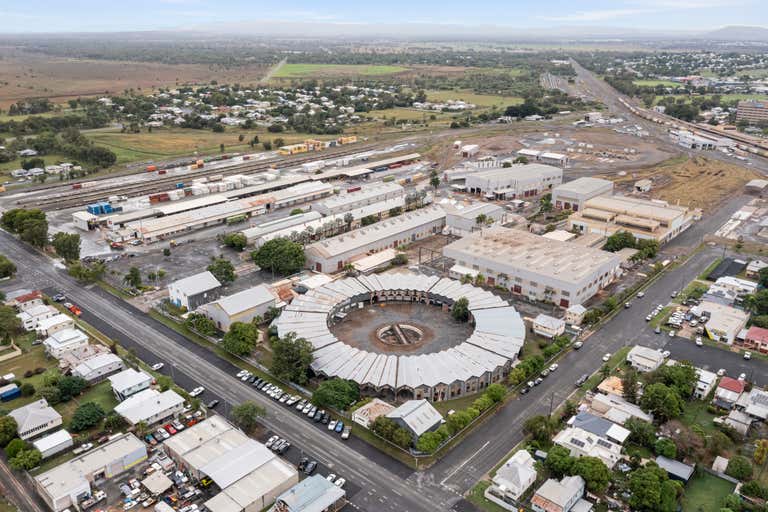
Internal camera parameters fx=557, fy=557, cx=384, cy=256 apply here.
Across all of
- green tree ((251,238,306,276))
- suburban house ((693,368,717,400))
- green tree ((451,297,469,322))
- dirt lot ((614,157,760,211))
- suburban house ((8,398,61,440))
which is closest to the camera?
suburban house ((8,398,61,440))

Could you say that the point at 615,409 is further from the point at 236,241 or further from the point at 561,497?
the point at 236,241

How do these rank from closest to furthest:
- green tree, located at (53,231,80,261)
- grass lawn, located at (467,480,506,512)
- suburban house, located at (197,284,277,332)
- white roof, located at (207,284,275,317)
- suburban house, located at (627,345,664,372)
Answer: grass lawn, located at (467,480,506,512), suburban house, located at (627,345,664,372), suburban house, located at (197,284,277,332), white roof, located at (207,284,275,317), green tree, located at (53,231,80,261)

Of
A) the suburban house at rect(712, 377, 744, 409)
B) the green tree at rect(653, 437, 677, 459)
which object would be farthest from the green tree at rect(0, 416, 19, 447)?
the suburban house at rect(712, 377, 744, 409)

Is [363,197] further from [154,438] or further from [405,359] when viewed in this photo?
[154,438]

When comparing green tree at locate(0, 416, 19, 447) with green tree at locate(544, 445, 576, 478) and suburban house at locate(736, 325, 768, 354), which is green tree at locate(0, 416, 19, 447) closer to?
green tree at locate(544, 445, 576, 478)

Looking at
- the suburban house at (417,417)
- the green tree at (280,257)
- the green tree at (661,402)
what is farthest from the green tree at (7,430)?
the green tree at (661,402)

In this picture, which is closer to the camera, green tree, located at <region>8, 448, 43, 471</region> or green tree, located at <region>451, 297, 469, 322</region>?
green tree, located at <region>8, 448, 43, 471</region>

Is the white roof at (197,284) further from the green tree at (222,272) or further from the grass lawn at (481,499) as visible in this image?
the grass lawn at (481,499)

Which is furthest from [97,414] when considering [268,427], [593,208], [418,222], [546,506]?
[593,208]
